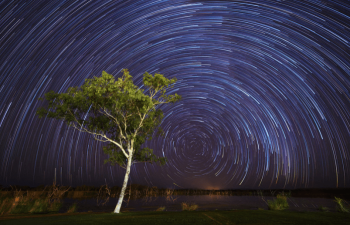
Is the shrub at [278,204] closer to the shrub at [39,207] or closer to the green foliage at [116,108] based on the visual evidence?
the green foliage at [116,108]

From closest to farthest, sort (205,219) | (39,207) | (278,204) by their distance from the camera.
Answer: (205,219) → (39,207) → (278,204)

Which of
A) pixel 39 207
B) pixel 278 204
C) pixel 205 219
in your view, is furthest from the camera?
pixel 278 204

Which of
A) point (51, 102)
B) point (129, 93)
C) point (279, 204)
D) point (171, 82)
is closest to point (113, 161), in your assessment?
point (129, 93)

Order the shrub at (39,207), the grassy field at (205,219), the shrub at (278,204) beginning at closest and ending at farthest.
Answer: the grassy field at (205,219) < the shrub at (39,207) < the shrub at (278,204)

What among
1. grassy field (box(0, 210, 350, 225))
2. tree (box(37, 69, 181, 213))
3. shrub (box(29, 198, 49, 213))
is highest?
tree (box(37, 69, 181, 213))

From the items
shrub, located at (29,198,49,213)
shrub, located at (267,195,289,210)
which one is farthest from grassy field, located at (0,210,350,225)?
shrub, located at (267,195,289,210)

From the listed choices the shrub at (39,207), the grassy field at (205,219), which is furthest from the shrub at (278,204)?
the shrub at (39,207)

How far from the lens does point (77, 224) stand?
10.1 m

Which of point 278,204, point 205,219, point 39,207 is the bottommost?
point 39,207

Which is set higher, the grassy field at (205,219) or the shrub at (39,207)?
the grassy field at (205,219)

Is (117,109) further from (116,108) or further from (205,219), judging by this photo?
(205,219)

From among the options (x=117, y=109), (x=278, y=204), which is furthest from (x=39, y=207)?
(x=278, y=204)

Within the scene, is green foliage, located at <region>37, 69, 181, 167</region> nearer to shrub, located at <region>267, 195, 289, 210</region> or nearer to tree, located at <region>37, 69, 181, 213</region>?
tree, located at <region>37, 69, 181, 213</region>

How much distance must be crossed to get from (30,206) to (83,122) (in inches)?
364
